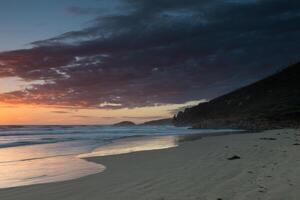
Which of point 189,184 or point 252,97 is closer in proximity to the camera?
point 189,184

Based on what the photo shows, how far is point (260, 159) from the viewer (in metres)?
11.3

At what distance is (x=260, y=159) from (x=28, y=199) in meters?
6.80

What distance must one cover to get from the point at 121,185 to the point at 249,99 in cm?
9365

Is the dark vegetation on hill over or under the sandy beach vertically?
over

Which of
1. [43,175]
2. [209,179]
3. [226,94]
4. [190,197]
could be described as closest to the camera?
[190,197]

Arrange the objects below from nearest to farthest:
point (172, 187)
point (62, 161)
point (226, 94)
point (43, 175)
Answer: point (172, 187)
point (43, 175)
point (62, 161)
point (226, 94)

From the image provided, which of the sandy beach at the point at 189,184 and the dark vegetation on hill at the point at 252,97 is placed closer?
the sandy beach at the point at 189,184

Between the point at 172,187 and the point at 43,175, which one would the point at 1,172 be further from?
the point at 172,187

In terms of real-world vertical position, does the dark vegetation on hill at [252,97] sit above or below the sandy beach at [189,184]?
above

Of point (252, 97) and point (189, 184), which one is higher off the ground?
point (252, 97)

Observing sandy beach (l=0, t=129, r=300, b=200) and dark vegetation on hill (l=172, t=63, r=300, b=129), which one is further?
dark vegetation on hill (l=172, t=63, r=300, b=129)

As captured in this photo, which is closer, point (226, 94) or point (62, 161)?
point (62, 161)

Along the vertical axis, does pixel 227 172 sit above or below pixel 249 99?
below

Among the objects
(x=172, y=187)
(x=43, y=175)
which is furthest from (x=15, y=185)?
(x=172, y=187)
